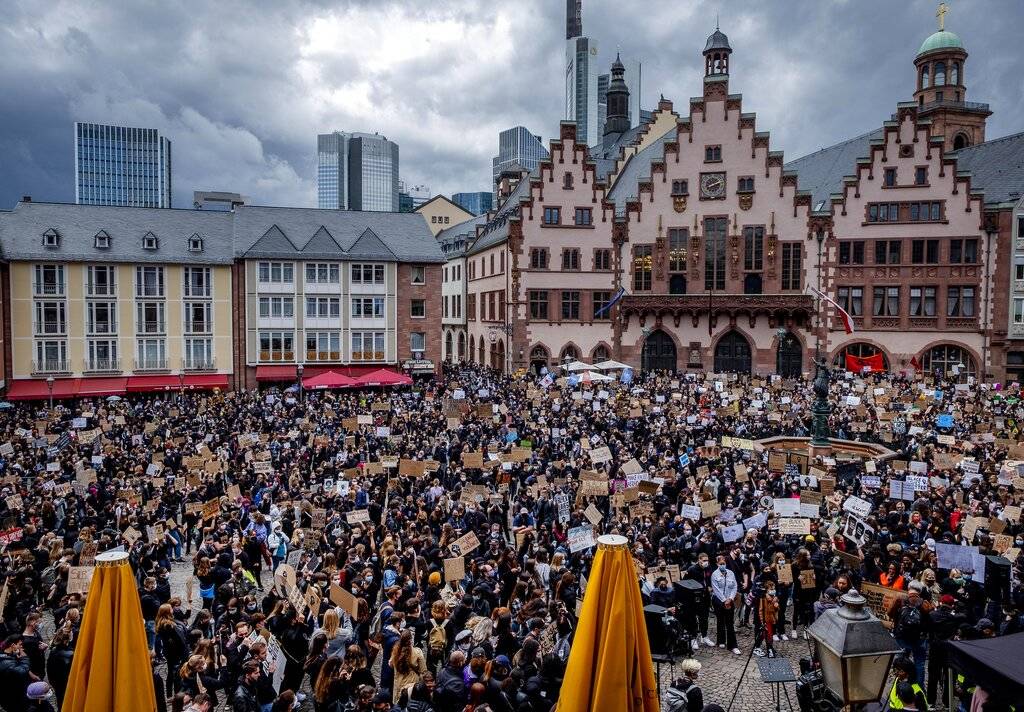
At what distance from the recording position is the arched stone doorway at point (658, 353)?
2015 inches

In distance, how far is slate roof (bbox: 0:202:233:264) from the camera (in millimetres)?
44703

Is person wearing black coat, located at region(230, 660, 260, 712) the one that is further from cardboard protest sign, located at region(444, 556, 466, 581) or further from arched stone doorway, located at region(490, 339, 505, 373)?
arched stone doorway, located at region(490, 339, 505, 373)

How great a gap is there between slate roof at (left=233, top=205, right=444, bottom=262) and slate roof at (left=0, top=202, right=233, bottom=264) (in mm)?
1794

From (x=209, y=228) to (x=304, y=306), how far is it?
28.9ft

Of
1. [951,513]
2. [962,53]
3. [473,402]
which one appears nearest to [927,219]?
[962,53]

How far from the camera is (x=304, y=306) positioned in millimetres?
49438

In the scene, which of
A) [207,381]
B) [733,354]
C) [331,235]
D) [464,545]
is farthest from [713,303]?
[464,545]

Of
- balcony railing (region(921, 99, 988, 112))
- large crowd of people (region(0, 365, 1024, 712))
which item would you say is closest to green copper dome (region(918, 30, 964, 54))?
balcony railing (region(921, 99, 988, 112))

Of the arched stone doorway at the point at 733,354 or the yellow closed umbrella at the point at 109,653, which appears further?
the arched stone doorway at the point at 733,354

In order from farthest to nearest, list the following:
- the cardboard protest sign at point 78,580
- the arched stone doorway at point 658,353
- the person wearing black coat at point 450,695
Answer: the arched stone doorway at point 658,353 < the cardboard protest sign at point 78,580 < the person wearing black coat at point 450,695

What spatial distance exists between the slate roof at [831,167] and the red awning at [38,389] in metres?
49.3

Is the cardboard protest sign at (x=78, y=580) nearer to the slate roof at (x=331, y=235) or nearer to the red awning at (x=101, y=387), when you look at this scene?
the red awning at (x=101, y=387)

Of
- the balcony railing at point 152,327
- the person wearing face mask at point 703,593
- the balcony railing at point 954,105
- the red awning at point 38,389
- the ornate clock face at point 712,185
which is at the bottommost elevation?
the person wearing face mask at point 703,593

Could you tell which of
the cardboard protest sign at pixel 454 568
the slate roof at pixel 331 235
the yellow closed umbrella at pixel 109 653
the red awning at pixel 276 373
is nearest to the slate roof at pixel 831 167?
the slate roof at pixel 331 235
